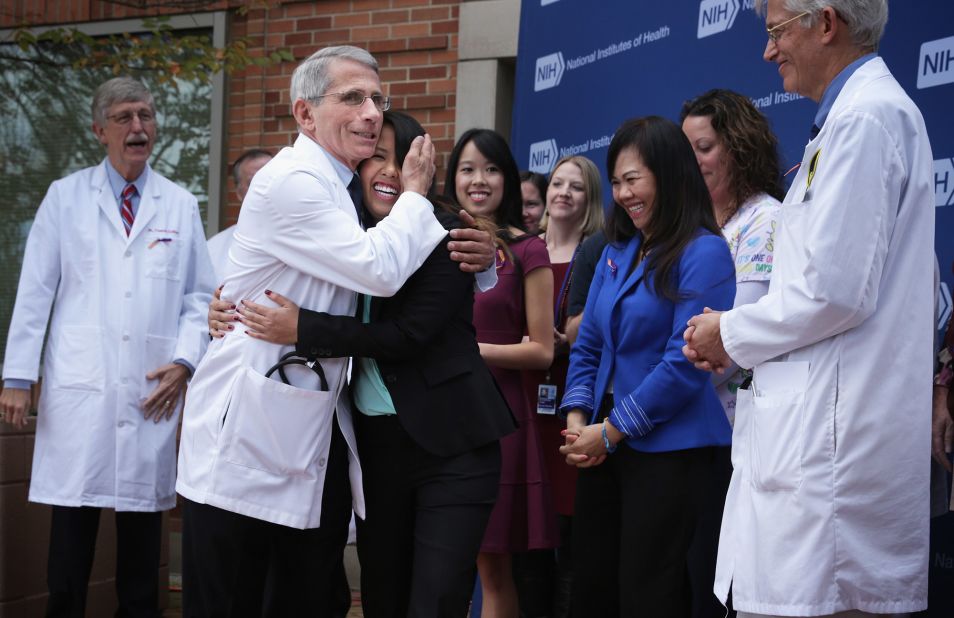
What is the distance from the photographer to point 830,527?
2.34 metres

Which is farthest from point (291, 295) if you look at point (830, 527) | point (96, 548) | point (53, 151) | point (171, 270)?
point (53, 151)

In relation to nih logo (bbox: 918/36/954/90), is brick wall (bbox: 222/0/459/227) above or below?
above

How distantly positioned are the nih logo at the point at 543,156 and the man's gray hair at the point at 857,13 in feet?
11.0

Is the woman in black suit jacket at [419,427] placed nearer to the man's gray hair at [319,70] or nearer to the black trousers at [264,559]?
the black trousers at [264,559]

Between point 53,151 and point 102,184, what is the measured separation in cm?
341

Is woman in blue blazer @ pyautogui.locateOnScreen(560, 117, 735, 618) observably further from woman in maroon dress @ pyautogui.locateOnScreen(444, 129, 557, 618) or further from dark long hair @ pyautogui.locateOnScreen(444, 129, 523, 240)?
dark long hair @ pyautogui.locateOnScreen(444, 129, 523, 240)

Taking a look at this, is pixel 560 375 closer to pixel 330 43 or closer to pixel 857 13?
pixel 857 13

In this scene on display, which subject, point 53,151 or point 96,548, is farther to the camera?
point 53,151

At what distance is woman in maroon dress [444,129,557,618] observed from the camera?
4.07 m

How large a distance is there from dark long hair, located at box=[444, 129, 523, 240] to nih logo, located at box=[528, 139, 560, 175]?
1460mm

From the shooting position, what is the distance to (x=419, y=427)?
116 inches

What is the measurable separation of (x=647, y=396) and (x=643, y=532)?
0.38m

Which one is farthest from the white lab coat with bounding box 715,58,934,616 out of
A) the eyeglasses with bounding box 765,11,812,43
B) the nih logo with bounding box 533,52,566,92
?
the nih logo with bounding box 533,52,566,92

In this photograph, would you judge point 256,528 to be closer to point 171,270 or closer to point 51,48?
point 171,270
